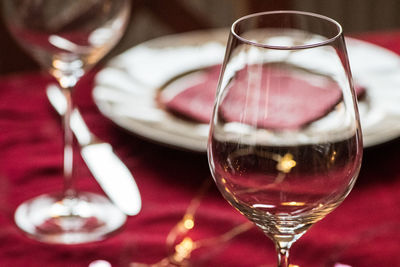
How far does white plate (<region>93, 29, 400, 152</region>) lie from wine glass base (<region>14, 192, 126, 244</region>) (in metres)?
0.09

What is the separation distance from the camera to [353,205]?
789 millimetres

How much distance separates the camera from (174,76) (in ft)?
3.36

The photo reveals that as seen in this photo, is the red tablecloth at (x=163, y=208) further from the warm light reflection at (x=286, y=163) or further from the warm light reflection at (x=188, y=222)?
the warm light reflection at (x=286, y=163)

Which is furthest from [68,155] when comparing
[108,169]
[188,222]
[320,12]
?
[320,12]

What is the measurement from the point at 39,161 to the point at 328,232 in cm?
33

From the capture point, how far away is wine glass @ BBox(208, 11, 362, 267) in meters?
0.50

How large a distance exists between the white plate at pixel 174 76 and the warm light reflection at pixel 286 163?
1.01 ft

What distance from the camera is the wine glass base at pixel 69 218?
0.76 m

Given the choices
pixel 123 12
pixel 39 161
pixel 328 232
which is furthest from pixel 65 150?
pixel 328 232

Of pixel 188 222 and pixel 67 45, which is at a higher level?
pixel 67 45

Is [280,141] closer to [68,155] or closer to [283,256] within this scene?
[283,256]

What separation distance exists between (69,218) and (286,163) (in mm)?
360

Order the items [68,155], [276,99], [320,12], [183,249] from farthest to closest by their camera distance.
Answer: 1. [320,12]
2. [68,155]
3. [183,249]
4. [276,99]

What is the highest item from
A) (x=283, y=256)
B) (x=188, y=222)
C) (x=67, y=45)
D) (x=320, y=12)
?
(x=320, y=12)
